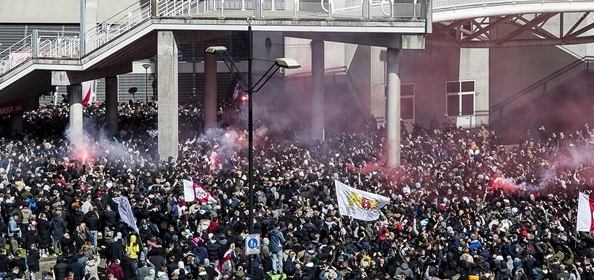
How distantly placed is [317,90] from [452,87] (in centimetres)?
987

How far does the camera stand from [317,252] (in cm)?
3120

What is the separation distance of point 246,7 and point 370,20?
4.19 m

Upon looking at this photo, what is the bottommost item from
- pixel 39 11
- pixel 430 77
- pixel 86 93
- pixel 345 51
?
pixel 86 93

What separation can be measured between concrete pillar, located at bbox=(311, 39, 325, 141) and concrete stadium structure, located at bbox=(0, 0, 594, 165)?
0.12 feet

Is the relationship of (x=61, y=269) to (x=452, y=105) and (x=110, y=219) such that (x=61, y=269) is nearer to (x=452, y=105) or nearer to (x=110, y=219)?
(x=110, y=219)

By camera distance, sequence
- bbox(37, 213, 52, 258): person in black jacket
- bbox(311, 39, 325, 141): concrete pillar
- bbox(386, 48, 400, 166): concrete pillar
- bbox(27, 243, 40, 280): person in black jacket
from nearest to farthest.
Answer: bbox(27, 243, 40, 280): person in black jacket
bbox(37, 213, 52, 258): person in black jacket
bbox(386, 48, 400, 166): concrete pillar
bbox(311, 39, 325, 141): concrete pillar

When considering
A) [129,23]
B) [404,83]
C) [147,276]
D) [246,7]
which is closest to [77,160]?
[129,23]

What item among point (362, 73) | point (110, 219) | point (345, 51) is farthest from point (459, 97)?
point (110, 219)

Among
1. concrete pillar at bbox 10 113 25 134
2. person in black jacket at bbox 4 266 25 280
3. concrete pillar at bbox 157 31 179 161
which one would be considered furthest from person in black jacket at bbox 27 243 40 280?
concrete pillar at bbox 10 113 25 134

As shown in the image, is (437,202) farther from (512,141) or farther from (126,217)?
(512,141)

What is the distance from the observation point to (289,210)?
3578 centimetres

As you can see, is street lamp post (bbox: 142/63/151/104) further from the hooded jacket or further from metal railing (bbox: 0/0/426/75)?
the hooded jacket

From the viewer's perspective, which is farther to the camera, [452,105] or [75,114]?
[452,105]

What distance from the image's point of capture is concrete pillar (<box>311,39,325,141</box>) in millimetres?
51844
